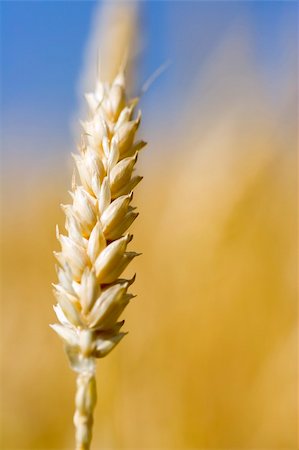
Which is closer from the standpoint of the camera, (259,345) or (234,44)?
(259,345)

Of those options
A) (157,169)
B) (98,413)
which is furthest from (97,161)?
(157,169)

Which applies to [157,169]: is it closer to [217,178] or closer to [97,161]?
[217,178]

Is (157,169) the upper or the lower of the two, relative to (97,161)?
upper

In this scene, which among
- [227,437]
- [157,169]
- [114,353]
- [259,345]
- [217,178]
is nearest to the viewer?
[114,353]

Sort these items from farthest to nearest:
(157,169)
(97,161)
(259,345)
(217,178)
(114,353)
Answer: (157,169) → (217,178) → (259,345) → (114,353) → (97,161)

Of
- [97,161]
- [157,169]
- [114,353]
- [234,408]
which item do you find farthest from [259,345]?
[157,169]

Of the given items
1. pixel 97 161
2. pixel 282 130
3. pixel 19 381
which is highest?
pixel 282 130
